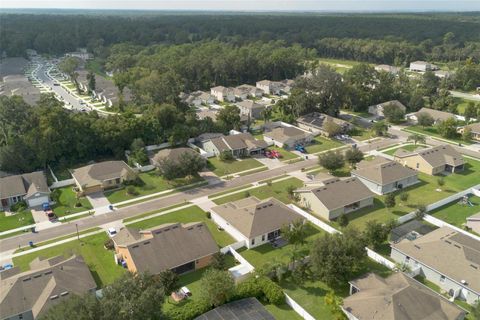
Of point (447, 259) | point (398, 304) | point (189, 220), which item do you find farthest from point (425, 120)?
point (398, 304)

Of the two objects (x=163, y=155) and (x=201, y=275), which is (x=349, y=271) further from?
(x=163, y=155)

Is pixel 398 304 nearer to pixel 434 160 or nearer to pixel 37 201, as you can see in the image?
pixel 434 160

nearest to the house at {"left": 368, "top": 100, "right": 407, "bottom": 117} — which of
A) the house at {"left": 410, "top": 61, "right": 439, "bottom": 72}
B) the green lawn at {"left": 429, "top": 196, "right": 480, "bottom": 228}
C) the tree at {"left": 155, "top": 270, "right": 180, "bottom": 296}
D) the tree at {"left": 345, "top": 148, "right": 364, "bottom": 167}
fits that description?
the tree at {"left": 345, "top": 148, "right": 364, "bottom": 167}

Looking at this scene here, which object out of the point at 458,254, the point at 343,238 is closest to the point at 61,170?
the point at 343,238

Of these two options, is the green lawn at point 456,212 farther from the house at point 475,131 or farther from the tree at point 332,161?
the house at point 475,131

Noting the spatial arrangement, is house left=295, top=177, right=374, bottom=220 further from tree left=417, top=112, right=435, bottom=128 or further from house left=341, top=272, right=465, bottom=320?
tree left=417, top=112, right=435, bottom=128

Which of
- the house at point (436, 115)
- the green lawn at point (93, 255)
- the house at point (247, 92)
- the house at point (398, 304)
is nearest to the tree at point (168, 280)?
the green lawn at point (93, 255)
